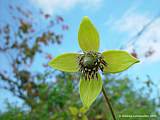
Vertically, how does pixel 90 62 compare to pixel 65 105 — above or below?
below

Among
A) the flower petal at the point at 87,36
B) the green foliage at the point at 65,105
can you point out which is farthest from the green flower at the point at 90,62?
the green foliage at the point at 65,105

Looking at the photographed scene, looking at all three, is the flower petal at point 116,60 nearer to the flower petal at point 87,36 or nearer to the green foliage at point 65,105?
the flower petal at point 87,36

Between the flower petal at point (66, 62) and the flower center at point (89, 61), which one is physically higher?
the flower petal at point (66, 62)

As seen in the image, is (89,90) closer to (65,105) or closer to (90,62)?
(90,62)

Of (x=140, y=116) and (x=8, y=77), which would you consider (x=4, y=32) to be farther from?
(x=140, y=116)

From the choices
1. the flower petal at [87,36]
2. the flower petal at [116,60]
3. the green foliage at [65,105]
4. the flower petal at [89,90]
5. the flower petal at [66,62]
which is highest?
the green foliage at [65,105]

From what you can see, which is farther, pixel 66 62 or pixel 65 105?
pixel 65 105

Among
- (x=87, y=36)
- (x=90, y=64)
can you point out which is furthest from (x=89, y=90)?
(x=87, y=36)

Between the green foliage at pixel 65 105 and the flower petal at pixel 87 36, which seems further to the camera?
the green foliage at pixel 65 105
